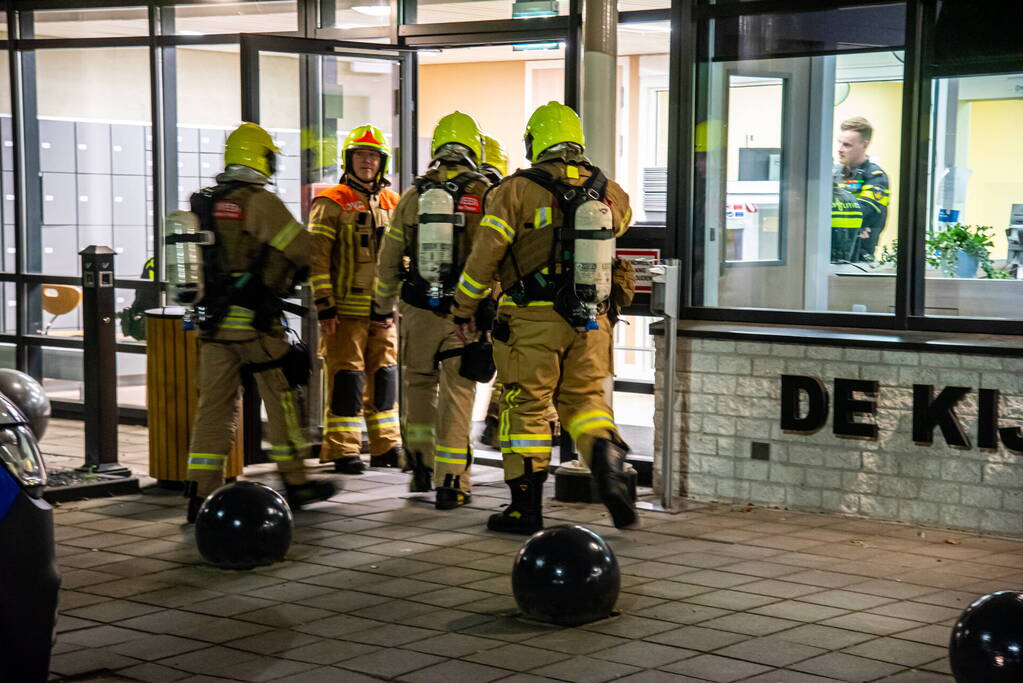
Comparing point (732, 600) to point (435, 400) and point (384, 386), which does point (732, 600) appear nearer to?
point (435, 400)

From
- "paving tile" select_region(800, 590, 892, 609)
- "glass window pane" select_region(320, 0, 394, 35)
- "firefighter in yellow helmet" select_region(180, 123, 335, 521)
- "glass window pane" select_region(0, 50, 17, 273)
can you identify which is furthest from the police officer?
"glass window pane" select_region(0, 50, 17, 273)

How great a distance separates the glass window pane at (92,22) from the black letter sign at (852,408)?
6.86 meters

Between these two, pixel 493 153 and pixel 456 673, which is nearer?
pixel 456 673

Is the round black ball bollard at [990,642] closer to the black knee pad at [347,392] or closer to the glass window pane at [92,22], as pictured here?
Result: the black knee pad at [347,392]

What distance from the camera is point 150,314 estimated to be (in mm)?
8898

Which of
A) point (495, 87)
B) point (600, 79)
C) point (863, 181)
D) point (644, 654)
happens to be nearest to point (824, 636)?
point (644, 654)

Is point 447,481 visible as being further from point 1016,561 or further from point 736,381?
point 1016,561

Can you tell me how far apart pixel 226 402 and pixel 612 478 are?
7.66ft

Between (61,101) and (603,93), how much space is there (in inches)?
Answer: 244

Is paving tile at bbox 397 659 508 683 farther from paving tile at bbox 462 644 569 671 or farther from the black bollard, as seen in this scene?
the black bollard

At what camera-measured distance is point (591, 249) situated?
7.16 m

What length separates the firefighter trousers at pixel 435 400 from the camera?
8.25 metres

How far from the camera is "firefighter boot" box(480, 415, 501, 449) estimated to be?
10.4m

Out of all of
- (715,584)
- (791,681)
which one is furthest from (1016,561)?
(791,681)
